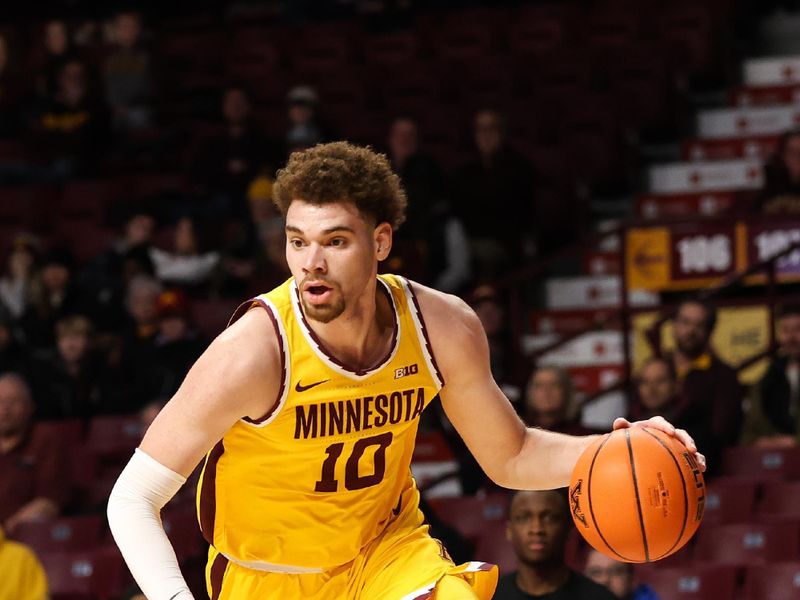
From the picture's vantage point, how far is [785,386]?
27.4 ft

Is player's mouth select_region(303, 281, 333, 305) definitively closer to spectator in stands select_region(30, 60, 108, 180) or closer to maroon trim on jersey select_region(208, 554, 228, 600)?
maroon trim on jersey select_region(208, 554, 228, 600)

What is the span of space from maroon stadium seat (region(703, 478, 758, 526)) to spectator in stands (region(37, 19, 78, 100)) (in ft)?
21.9

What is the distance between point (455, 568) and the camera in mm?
4098

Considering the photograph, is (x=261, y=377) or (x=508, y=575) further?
(x=508, y=575)

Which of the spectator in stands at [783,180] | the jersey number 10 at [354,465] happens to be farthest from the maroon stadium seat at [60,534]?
the jersey number 10 at [354,465]

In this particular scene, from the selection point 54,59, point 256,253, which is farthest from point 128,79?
point 256,253

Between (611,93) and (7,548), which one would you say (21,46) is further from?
(7,548)

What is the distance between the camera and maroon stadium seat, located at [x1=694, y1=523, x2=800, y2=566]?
7.33 meters

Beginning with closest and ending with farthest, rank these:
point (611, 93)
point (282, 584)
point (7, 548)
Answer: point (282, 584) < point (7, 548) < point (611, 93)

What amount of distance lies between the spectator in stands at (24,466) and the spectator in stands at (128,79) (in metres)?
4.21

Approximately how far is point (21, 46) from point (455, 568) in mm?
10971

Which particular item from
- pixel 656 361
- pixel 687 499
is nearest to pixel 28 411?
pixel 656 361

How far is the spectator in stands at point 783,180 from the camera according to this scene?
930cm

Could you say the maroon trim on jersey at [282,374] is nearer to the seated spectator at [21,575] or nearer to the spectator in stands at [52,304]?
the seated spectator at [21,575]
